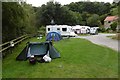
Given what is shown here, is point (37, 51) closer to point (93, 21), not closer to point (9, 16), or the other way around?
point (9, 16)

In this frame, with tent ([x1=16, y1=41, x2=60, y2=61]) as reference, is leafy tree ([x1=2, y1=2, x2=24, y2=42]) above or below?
above

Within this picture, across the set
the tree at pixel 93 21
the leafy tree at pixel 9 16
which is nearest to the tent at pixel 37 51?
the leafy tree at pixel 9 16

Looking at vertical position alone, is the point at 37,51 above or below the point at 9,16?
below

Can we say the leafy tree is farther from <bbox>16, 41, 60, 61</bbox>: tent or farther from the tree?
the tree

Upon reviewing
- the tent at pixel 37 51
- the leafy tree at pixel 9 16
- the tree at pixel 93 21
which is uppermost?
the tree at pixel 93 21

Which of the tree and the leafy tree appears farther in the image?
the tree

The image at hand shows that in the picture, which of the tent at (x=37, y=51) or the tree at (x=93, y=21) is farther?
the tree at (x=93, y=21)

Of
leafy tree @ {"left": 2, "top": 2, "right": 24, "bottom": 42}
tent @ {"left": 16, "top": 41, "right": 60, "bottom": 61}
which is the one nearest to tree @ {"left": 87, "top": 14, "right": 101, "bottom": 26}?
leafy tree @ {"left": 2, "top": 2, "right": 24, "bottom": 42}

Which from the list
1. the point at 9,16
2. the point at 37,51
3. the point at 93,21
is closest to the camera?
the point at 37,51

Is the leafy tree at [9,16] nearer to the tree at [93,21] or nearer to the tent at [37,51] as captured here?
the tent at [37,51]

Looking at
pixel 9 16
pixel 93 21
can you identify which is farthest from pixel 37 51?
pixel 93 21

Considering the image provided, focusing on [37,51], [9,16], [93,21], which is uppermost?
[93,21]

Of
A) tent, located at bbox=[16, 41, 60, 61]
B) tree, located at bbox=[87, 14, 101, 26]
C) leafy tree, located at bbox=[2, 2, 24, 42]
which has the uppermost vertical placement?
tree, located at bbox=[87, 14, 101, 26]

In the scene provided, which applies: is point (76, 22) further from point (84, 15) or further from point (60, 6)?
point (84, 15)
